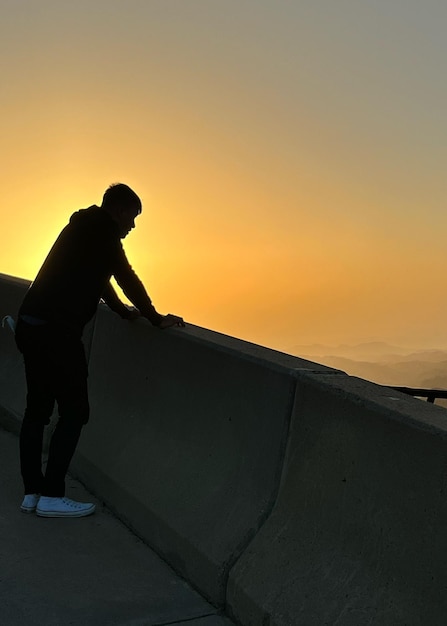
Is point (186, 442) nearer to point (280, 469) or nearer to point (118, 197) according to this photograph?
point (280, 469)

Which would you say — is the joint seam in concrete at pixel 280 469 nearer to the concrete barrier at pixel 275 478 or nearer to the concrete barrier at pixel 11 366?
the concrete barrier at pixel 275 478

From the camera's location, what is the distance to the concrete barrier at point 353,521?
2746mm

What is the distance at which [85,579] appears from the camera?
150 inches

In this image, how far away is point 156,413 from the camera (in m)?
4.75

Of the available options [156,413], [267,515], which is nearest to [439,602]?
[267,515]

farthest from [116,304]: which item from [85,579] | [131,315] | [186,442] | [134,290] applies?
[85,579]

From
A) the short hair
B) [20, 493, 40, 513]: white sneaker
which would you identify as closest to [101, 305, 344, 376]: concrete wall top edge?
the short hair

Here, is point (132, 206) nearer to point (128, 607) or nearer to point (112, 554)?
point (112, 554)

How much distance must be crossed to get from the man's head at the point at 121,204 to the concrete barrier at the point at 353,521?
176 cm

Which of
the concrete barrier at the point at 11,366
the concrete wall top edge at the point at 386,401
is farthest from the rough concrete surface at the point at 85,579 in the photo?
the concrete barrier at the point at 11,366

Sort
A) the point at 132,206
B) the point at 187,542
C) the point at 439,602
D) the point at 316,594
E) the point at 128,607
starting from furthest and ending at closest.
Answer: the point at 132,206
the point at 187,542
the point at 128,607
the point at 316,594
the point at 439,602

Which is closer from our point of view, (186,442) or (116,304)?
(186,442)

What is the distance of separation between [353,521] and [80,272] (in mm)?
2317

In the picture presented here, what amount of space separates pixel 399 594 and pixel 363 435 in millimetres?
625
